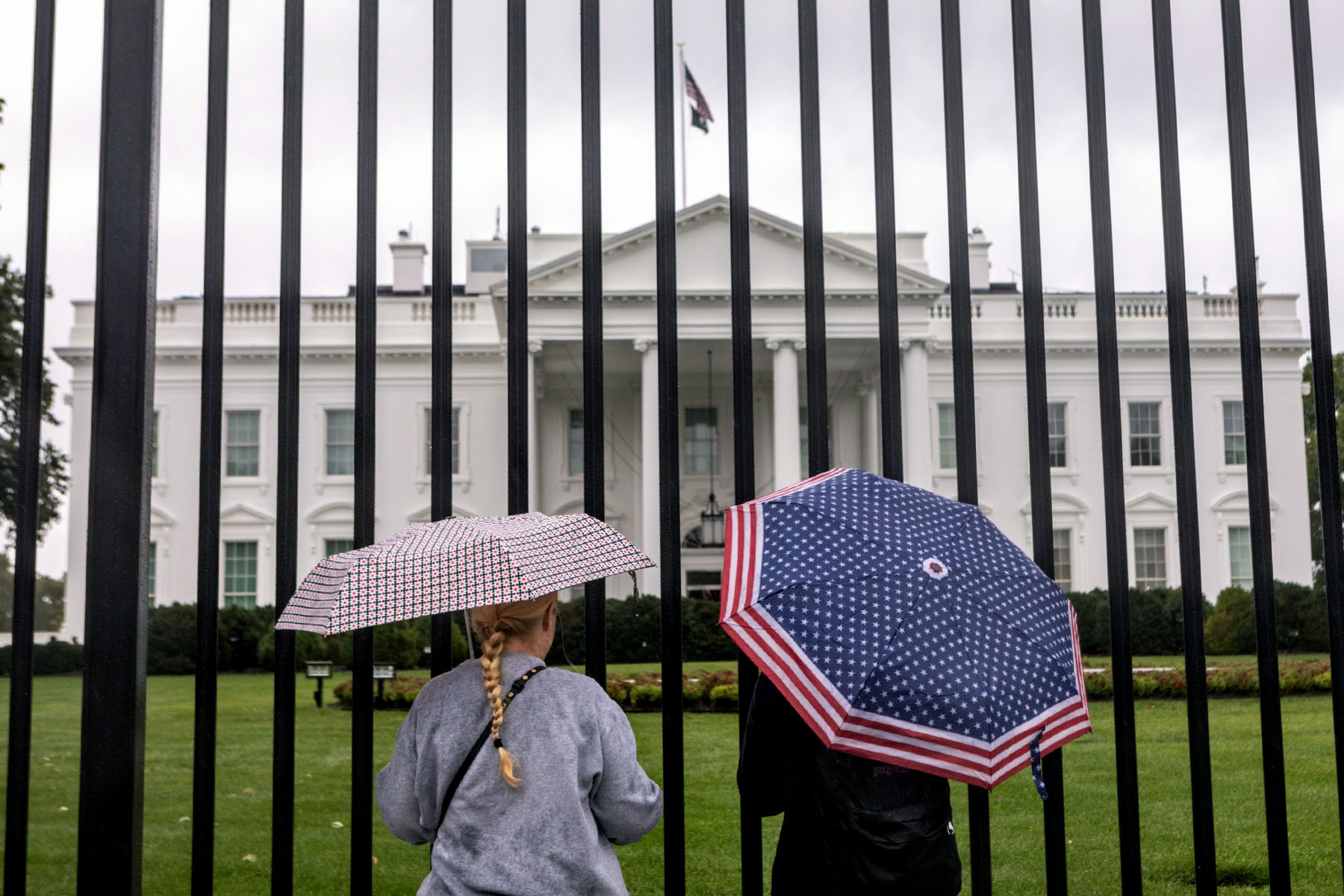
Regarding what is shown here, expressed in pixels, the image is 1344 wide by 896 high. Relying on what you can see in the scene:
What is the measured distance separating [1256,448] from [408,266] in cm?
2775

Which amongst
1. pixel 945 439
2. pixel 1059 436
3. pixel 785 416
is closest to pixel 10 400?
pixel 785 416

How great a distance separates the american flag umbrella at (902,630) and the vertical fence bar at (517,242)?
0.45 meters

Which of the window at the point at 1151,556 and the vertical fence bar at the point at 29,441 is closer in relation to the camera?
the vertical fence bar at the point at 29,441

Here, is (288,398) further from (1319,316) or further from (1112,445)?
(1319,316)

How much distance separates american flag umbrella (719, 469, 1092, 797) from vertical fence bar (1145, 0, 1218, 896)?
40cm

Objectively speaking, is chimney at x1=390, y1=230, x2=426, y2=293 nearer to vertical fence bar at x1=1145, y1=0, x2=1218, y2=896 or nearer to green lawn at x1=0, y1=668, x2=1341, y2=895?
green lawn at x1=0, y1=668, x2=1341, y2=895

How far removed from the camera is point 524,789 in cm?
160

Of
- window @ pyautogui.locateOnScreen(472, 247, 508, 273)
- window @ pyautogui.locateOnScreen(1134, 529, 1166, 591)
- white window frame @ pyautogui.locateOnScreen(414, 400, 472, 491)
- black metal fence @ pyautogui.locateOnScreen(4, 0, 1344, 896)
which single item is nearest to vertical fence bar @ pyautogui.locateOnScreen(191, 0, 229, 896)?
black metal fence @ pyautogui.locateOnScreen(4, 0, 1344, 896)

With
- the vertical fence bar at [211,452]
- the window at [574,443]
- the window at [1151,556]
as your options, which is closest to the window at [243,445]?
the window at [574,443]

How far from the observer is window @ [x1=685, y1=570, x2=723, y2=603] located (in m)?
23.4

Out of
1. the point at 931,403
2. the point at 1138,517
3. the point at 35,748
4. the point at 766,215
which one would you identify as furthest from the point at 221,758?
the point at 1138,517

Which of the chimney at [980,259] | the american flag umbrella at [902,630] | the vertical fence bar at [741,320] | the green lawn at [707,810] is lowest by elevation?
the green lawn at [707,810]

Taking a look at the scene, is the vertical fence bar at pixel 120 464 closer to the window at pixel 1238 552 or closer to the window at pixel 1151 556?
the window at pixel 1151 556

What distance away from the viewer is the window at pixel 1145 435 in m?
25.0
